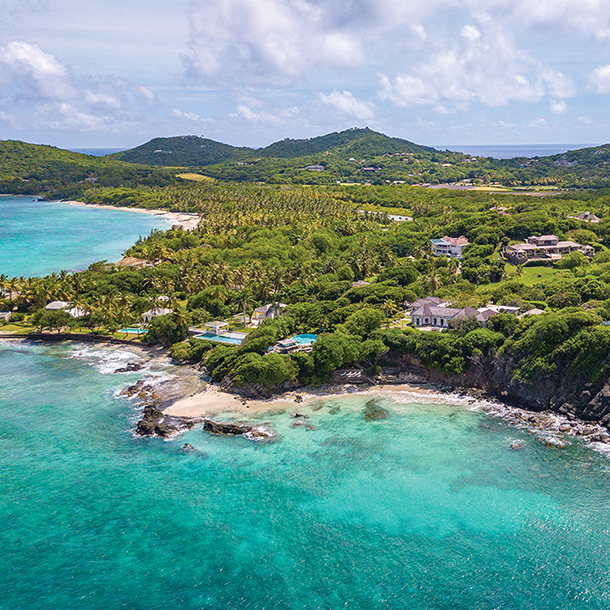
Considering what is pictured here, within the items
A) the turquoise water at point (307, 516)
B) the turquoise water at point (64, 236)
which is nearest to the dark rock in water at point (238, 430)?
the turquoise water at point (307, 516)

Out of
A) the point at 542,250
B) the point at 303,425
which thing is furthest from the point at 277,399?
the point at 542,250

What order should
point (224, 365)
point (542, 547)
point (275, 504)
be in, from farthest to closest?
point (224, 365), point (275, 504), point (542, 547)

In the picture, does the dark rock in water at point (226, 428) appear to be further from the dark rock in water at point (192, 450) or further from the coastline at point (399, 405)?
the dark rock in water at point (192, 450)

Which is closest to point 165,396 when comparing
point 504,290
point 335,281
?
point 335,281

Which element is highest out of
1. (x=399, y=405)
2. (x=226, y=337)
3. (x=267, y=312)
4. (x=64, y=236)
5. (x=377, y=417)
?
(x=64, y=236)

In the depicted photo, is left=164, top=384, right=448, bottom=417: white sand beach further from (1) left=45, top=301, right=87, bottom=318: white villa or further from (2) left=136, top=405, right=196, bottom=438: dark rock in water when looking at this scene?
(1) left=45, top=301, right=87, bottom=318: white villa

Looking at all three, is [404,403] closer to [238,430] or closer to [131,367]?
[238,430]

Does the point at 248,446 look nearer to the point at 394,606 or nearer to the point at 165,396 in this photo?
the point at 165,396
